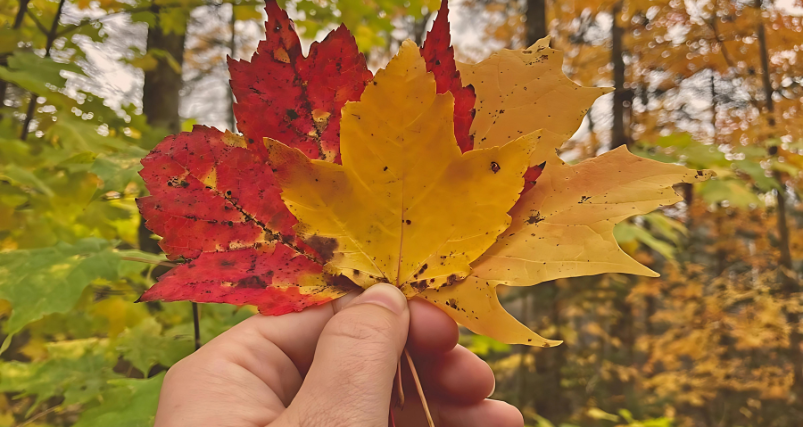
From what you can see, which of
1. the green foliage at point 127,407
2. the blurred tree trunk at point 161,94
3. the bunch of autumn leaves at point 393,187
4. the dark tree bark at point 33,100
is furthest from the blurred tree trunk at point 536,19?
the green foliage at point 127,407

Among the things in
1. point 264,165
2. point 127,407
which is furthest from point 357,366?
point 127,407

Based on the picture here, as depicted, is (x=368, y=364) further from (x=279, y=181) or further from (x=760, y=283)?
(x=760, y=283)

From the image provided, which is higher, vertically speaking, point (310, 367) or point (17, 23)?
point (17, 23)

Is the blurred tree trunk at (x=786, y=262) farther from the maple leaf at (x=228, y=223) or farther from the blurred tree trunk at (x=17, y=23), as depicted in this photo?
the blurred tree trunk at (x=17, y=23)

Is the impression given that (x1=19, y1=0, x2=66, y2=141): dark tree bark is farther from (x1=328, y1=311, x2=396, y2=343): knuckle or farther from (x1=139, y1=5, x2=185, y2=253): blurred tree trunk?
(x1=328, y1=311, x2=396, y2=343): knuckle

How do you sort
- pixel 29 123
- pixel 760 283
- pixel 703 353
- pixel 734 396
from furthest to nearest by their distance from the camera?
pixel 734 396 < pixel 703 353 < pixel 760 283 < pixel 29 123

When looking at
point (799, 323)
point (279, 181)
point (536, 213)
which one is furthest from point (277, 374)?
point (799, 323)

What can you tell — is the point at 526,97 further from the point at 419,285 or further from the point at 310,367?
the point at 310,367
